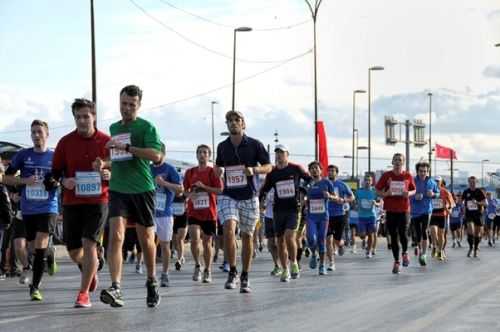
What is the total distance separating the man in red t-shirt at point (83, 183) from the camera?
33.6 ft

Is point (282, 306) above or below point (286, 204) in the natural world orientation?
below

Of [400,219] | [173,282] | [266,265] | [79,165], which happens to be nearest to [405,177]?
[400,219]

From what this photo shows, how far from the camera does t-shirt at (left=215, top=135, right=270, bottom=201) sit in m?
12.8

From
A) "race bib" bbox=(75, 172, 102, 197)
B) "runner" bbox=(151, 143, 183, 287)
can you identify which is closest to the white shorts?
"runner" bbox=(151, 143, 183, 287)

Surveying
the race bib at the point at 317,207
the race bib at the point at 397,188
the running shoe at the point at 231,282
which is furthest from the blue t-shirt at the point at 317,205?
the running shoe at the point at 231,282

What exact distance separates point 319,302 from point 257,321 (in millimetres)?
2186

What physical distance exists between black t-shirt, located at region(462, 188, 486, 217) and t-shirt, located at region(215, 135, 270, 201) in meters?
13.6

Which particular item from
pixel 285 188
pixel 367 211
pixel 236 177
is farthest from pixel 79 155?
pixel 367 211

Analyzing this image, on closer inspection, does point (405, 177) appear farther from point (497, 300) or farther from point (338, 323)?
point (338, 323)

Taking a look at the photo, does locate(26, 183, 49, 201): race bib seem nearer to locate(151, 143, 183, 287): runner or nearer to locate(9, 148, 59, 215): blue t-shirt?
locate(9, 148, 59, 215): blue t-shirt

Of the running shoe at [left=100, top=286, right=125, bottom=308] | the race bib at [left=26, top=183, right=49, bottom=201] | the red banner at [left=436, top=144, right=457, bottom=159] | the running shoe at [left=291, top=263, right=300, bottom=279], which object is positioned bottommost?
the running shoe at [left=291, top=263, right=300, bottom=279]

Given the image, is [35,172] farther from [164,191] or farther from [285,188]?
[285,188]

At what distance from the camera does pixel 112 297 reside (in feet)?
32.4

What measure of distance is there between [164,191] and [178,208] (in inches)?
125
